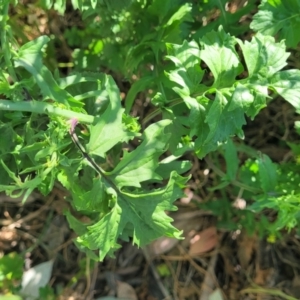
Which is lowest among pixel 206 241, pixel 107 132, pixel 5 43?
pixel 206 241

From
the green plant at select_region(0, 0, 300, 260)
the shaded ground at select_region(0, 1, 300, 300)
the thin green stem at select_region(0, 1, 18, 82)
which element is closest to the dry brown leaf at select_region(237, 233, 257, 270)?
the shaded ground at select_region(0, 1, 300, 300)

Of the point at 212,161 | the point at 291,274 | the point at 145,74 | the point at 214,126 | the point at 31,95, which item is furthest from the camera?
the point at 291,274

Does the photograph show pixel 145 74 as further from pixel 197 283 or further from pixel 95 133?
pixel 197 283

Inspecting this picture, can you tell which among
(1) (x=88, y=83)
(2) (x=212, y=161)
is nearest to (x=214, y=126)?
(1) (x=88, y=83)

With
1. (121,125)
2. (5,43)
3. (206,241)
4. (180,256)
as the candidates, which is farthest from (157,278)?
(5,43)

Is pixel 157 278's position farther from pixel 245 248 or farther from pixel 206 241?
pixel 245 248

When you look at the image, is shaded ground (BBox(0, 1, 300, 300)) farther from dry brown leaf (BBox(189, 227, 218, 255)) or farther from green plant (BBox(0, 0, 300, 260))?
green plant (BBox(0, 0, 300, 260))

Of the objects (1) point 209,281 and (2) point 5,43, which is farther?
(1) point 209,281

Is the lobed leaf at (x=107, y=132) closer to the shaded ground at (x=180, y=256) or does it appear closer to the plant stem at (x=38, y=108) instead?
the plant stem at (x=38, y=108)
